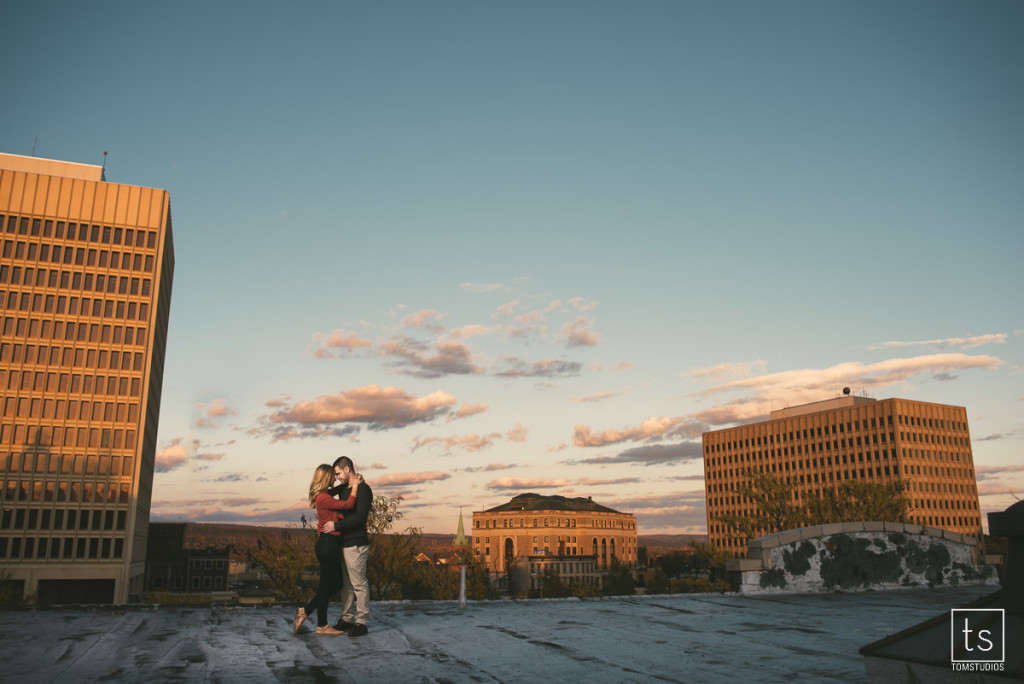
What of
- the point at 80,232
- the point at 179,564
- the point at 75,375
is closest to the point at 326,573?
the point at 75,375

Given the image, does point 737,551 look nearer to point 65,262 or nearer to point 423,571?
point 423,571

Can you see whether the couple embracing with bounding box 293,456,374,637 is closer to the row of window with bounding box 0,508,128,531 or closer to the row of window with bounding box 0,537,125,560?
the row of window with bounding box 0,508,128,531

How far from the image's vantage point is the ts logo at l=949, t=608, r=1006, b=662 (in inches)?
133

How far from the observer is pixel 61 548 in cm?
8500

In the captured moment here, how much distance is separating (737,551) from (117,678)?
17050cm

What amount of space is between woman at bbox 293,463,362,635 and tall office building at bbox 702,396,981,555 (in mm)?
135577

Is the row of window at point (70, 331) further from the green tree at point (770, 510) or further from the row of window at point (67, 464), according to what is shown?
the green tree at point (770, 510)

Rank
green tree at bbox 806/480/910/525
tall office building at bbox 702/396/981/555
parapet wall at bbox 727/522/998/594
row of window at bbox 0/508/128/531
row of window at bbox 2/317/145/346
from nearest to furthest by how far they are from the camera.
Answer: parapet wall at bbox 727/522/998/594, green tree at bbox 806/480/910/525, row of window at bbox 0/508/128/531, row of window at bbox 2/317/145/346, tall office building at bbox 702/396/981/555

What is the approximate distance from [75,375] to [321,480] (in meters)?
95.7

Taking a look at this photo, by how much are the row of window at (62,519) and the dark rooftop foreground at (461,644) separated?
3534 inches

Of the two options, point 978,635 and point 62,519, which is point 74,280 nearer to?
point 62,519

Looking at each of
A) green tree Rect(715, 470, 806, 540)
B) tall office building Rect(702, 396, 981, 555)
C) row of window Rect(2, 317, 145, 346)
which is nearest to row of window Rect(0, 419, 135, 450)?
row of window Rect(2, 317, 145, 346)

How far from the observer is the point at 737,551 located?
16088 centimetres

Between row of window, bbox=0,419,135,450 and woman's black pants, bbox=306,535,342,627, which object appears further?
row of window, bbox=0,419,135,450
